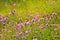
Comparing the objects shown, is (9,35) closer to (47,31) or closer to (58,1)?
(47,31)

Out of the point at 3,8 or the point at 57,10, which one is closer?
the point at 57,10

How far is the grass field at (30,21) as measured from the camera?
15.6ft

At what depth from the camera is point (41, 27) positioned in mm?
4977

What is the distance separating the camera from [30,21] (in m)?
5.24

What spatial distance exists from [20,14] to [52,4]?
989mm

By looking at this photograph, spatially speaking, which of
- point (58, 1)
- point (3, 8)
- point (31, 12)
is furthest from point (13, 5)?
point (58, 1)

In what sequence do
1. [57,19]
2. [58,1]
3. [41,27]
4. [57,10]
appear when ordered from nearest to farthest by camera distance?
[41,27], [57,19], [57,10], [58,1]

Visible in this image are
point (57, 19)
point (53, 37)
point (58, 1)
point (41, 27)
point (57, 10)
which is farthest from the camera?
point (58, 1)

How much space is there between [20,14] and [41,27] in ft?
5.48

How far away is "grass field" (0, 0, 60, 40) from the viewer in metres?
4.75

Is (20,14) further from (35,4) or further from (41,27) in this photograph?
(41,27)

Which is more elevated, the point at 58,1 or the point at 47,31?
the point at 58,1

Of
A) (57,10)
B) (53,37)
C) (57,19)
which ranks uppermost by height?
(57,10)

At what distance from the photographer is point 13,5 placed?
712 centimetres
